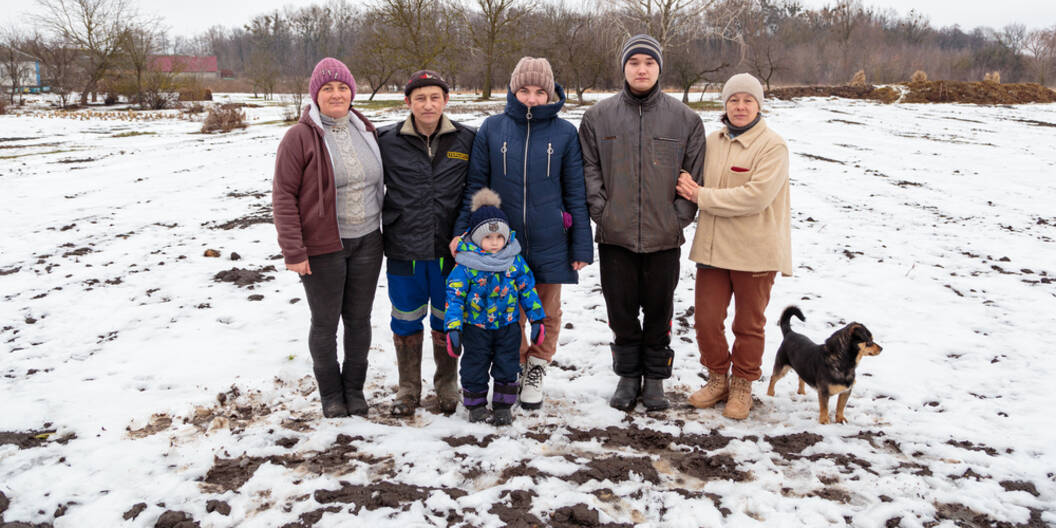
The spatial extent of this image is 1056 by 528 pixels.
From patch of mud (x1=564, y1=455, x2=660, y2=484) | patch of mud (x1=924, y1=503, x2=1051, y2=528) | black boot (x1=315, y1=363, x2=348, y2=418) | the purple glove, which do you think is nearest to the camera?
patch of mud (x1=924, y1=503, x2=1051, y2=528)

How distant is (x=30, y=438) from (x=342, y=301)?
188 cm

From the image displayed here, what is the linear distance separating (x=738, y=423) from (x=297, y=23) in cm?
8302

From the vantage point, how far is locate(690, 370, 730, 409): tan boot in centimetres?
374

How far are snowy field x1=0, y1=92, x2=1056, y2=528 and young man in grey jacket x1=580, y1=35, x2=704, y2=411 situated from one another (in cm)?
86

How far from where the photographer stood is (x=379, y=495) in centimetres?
273

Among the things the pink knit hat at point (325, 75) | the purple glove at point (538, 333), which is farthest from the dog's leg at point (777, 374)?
the pink knit hat at point (325, 75)

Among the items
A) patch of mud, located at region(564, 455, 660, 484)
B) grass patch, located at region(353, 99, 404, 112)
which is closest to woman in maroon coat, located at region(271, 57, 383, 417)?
patch of mud, located at region(564, 455, 660, 484)

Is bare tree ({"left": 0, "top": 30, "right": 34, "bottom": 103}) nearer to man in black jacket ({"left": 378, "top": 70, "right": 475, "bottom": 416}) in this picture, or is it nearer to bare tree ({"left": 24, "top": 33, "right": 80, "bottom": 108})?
bare tree ({"left": 24, "top": 33, "right": 80, "bottom": 108})

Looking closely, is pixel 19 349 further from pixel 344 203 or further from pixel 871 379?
pixel 871 379

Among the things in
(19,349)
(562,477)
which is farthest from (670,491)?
(19,349)

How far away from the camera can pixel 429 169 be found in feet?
11.0

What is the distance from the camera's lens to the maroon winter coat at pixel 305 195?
304 centimetres

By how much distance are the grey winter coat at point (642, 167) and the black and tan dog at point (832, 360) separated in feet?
3.51

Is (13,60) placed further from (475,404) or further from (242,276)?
(475,404)
